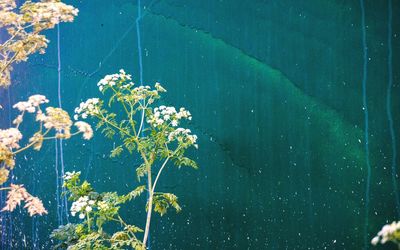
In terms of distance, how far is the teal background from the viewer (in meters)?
2.77

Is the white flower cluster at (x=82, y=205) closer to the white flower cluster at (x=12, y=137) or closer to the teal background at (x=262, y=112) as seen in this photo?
the white flower cluster at (x=12, y=137)

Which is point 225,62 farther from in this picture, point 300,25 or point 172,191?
point 172,191

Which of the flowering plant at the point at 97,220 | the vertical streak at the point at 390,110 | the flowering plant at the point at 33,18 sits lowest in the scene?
the flowering plant at the point at 97,220

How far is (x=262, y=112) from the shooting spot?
10.6 feet

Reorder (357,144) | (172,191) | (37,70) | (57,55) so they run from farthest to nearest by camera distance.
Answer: (37,70) < (57,55) < (172,191) < (357,144)

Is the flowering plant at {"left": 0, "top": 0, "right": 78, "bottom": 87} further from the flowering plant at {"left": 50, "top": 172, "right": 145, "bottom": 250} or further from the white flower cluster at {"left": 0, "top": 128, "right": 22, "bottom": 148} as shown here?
the flowering plant at {"left": 50, "top": 172, "right": 145, "bottom": 250}

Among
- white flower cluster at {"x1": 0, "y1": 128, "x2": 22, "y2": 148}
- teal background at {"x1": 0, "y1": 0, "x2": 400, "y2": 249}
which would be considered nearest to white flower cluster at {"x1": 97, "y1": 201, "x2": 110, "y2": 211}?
white flower cluster at {"x1": 0, "y1": 128, "x2": 22, "y2": 148}

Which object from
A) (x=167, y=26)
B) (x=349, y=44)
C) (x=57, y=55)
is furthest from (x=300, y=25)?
(x=57, y=55)

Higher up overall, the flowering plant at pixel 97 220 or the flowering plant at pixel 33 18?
the flowering plant at pixel 33 18

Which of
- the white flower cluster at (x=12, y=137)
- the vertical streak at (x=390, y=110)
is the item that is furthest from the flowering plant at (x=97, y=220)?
the vertical streak at (x=390, y=110)

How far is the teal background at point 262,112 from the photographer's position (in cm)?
277

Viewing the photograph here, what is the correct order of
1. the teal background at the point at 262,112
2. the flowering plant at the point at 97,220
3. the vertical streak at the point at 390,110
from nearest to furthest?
the vertical streak at the point at 390,110 → the teal background at the point at 262,112 → the flowering plant at the point at 97,220

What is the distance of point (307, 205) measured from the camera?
9.82 ft

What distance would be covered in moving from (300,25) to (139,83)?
135 cm
